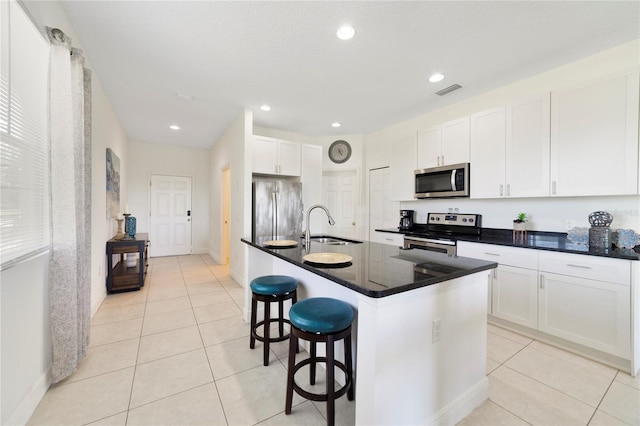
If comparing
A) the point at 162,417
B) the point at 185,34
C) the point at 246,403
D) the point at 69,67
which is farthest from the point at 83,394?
the point at 185,34

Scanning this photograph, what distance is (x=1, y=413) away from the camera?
1.24 metres

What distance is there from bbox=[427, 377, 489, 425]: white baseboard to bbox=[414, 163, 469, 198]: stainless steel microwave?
2228 mm

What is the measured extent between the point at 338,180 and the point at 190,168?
12.6ft

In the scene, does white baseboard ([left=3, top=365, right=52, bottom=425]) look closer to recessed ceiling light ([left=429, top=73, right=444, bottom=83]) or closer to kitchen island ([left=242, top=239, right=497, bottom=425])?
kitchen island ([left=242, top=239, right=497, bottom=425])

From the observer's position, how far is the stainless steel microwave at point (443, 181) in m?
3.19

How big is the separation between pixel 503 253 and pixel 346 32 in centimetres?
252

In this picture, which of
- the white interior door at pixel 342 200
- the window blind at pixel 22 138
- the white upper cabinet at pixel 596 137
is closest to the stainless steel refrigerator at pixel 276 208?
the white interior door at pixel 342 200

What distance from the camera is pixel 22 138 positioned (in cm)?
145

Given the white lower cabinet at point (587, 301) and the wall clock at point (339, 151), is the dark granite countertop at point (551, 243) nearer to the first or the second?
the white lower cabinet at point (587, 301)

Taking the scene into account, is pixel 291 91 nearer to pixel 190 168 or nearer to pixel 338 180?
pixel 338 180

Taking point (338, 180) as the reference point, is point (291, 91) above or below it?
above

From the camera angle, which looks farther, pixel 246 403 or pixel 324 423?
pixel 246 403

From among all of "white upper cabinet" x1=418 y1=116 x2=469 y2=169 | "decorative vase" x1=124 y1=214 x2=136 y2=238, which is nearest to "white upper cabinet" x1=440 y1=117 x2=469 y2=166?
"white upper cabinet" x1=418 y1=116 x2=469 y2=169

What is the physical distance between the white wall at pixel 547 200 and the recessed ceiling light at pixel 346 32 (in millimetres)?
2079
